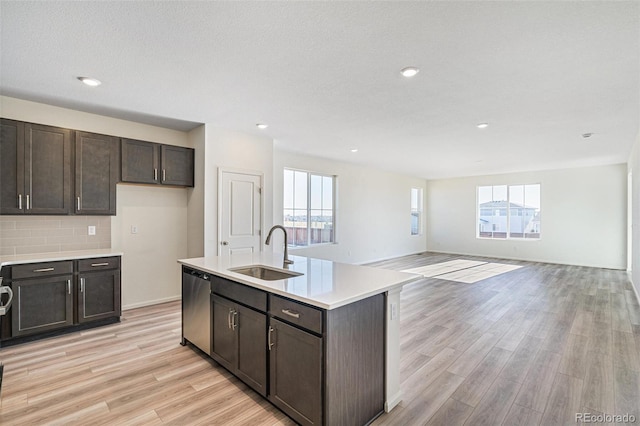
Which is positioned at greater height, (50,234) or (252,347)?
(50,234)

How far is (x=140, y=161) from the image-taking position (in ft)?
13.4

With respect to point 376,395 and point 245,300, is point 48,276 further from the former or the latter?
point 376,395

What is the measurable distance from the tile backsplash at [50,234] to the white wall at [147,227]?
0.16 m

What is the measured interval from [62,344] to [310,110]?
367 cm

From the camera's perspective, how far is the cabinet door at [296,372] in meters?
1.74

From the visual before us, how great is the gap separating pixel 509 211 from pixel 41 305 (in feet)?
34.3

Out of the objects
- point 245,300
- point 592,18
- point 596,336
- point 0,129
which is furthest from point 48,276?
point 596,336

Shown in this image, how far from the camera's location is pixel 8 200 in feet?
10.5

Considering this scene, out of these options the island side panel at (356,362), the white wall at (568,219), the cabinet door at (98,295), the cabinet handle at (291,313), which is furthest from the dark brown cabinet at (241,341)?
the white wall at (568,219)

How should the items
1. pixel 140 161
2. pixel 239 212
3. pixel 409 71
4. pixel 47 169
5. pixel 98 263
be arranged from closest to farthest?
pixel 409 71 < pixel 47 169 < pixel 98 263 < pixel 140 161 < pixel 239 212

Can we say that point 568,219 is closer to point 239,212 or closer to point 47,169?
point 239,212

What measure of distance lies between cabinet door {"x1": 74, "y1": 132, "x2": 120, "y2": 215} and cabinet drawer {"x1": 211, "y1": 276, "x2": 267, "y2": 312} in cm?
221

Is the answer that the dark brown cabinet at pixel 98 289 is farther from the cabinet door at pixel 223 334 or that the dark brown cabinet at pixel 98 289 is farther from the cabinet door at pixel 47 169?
the cabinet door at pixel 223 334

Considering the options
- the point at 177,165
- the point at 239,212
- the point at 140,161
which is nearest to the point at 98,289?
the point at 140,161
